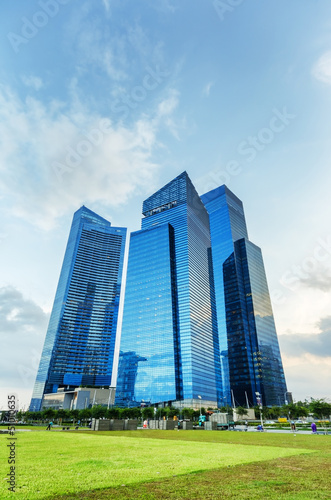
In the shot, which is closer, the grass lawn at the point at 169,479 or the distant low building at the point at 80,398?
the grass lawn at the point at 169,479

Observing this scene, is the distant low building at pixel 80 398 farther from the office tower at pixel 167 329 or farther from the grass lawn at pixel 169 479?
the grass lawn at pixel 169 479

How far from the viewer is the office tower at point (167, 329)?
154500 mm

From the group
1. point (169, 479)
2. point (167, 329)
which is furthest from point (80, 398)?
point (169, 479)

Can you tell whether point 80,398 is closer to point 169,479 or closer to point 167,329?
point 167,329

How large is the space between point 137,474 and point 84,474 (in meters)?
1.95

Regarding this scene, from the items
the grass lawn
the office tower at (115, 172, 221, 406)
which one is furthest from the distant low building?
the grass lawn

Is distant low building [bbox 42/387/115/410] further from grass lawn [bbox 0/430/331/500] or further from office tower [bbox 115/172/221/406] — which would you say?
grass lawn [bbox 0/430/331/500]

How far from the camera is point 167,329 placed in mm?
163875

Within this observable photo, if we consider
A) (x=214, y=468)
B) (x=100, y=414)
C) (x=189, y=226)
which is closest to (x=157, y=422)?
(x=100, y=414)

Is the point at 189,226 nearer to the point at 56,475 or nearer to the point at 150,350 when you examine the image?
the point at 150,350

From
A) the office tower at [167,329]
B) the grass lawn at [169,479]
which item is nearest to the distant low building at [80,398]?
the office tower at [167,329]

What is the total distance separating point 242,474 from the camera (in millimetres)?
10742

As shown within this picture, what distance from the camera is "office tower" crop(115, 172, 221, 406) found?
507 feet

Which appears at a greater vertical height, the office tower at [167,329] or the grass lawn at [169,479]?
the office tower at [167,329]
